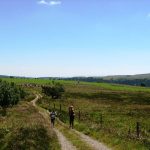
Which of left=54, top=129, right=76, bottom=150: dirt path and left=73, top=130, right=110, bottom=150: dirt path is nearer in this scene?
left=73, top=130, right=110, bottom=150: dirt path

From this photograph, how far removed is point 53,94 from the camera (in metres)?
123

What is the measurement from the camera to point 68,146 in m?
32.7

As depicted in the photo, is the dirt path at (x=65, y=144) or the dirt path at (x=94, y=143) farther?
the dirt path at (x=65, y=144)

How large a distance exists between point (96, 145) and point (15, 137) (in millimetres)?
6652

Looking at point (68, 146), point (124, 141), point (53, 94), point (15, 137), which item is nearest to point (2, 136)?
point (15, 137)

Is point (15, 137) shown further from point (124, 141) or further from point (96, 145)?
point (124, 141)

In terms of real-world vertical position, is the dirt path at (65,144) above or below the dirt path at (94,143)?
below

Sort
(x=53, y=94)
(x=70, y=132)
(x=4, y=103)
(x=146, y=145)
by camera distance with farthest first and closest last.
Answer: (x=53, y=94)
(x=4, y=103)
(x=70, y=132)
(x=146, y=145)

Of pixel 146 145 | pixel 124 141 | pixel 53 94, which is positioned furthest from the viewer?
pixel 53 94

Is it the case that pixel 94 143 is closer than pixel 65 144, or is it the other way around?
pixel 65 144

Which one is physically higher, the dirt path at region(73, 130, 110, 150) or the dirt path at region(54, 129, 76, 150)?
the dirt path at region(73, 130, 110, 150)

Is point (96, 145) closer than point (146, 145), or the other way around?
point (146, 145)

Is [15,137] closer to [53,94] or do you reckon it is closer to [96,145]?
[96,145]

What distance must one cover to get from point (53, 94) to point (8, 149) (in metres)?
92.7
